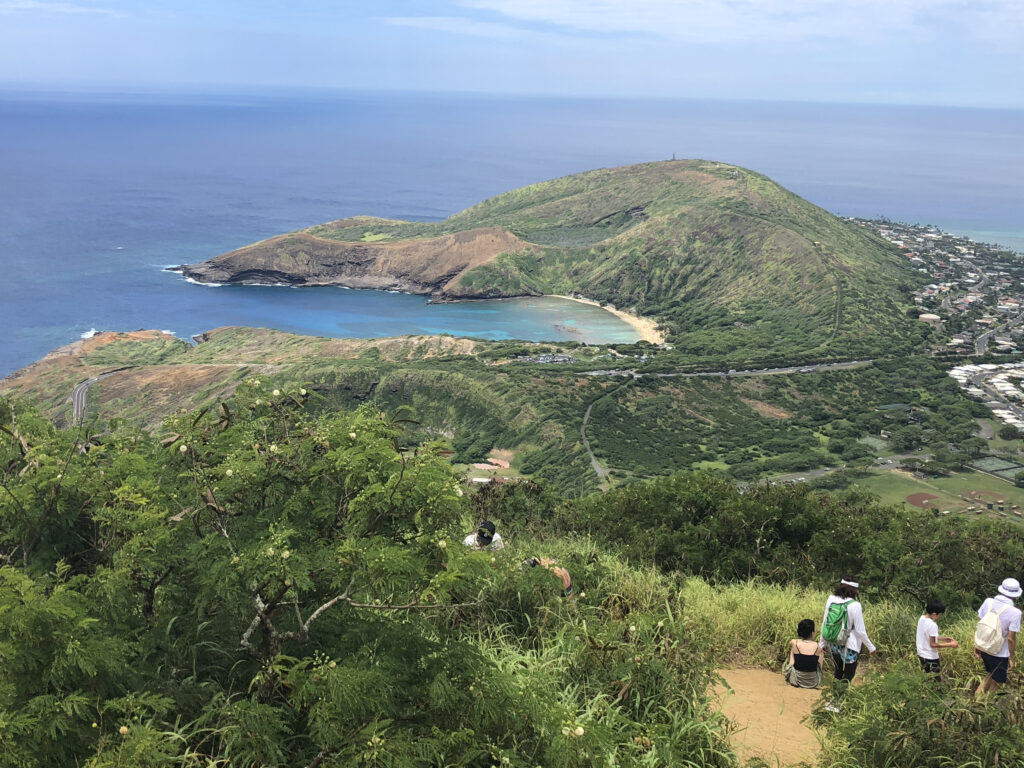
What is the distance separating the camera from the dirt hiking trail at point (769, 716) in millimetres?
6816

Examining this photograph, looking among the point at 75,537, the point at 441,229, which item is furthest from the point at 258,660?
the point at 441,229

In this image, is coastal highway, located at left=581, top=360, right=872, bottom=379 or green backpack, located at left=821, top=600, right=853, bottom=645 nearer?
green backpack, located at left=821, top=600, right=853, bottom=645

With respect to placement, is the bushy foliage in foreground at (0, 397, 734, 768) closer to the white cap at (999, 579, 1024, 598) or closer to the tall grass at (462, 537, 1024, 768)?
the tall grass at (462, 537, 1024, 768)

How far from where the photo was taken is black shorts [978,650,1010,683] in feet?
25.3

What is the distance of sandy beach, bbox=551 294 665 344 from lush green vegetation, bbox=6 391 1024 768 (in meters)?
86.4

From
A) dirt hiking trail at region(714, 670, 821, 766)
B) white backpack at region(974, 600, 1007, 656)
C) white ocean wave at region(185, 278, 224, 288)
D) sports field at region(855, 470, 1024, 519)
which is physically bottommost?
white ocean wave at region(185, 278, 224, 288)

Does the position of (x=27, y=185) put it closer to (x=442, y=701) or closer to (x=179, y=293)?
(x=179, y=293)

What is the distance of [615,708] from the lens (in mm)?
6469

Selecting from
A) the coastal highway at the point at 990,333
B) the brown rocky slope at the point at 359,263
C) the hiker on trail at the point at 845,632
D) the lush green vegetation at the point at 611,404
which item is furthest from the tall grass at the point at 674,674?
the brown rocky slope at the point at 359,263

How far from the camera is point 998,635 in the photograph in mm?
7625

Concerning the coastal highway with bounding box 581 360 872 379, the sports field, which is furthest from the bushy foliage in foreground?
the coastal highway with bounding box 581 360 872 379

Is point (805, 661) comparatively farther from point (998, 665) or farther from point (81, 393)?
point (81, 393)

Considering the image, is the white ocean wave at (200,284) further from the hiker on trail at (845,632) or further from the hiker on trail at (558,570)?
the hiker on trail at (845,632)

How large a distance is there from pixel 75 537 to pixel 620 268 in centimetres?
11197
